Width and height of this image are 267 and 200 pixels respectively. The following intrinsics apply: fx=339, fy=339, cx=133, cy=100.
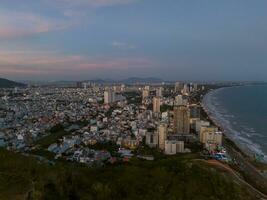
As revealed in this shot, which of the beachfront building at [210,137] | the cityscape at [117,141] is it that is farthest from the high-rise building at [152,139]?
the beachfront building at [210,137]

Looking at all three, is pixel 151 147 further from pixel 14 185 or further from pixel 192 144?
pixel 14 185

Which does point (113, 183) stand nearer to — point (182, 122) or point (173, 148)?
point (173, 148)

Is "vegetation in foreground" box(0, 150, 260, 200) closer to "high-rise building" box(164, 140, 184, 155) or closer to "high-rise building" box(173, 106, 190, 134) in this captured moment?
"high-rise building" box(164, 140, 184, 155)

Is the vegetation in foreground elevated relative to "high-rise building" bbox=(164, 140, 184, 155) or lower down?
elevated

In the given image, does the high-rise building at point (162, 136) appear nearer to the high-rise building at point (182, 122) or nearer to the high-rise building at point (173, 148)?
the high-rise building at point (173, 148)

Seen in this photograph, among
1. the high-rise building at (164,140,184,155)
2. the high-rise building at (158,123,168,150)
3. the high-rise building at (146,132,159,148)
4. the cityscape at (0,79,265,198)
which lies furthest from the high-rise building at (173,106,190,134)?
the high-rise building at (164,140,184,155)

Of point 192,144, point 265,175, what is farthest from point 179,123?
point 265,175

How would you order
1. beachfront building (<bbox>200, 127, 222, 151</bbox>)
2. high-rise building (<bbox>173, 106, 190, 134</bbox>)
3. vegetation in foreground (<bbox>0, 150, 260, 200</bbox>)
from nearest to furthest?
vegetation in foreground (<bbox>0, 150, 260, 200</bbox>) < beachfront building (<bbox>200, 127, 222, 151</bbox>) < high-rise building (<bbox>173, 106, 190, 134</bbox>)

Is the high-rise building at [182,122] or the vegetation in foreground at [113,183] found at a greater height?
the vegetation in foreground at [113,183]

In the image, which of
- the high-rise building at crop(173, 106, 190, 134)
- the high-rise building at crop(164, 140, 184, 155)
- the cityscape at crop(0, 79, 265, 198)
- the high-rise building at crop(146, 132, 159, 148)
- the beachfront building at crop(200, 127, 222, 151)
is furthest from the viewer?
the high-rise building at crop(173, 106, 190, 134)
